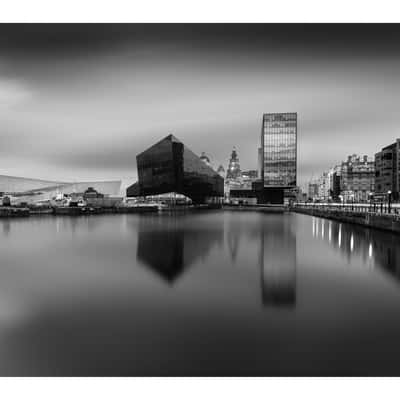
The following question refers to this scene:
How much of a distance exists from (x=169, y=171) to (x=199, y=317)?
38.0 meters

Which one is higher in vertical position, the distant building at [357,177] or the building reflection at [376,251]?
the distant building at [357,177]

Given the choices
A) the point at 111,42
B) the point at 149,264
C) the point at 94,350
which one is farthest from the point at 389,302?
the point at 111,42

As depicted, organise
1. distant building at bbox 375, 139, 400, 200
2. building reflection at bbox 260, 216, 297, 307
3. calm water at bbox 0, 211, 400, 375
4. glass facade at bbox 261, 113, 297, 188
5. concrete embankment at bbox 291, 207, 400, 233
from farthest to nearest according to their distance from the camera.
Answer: glass facade at bbox 261, 113, 297, 188
distant building at bbox 375, 139, 400, 200
concrete embankment at bbox 291, 207, 400, 233
building reflection at bbox 260, 216, 297, 307
calm water at bbox 0, 211, 400, 375

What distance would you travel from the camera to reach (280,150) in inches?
3007

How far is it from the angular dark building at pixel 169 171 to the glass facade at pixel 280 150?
2994 cm

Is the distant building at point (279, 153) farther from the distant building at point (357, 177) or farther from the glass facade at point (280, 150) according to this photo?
the distant building at point (357, 177)

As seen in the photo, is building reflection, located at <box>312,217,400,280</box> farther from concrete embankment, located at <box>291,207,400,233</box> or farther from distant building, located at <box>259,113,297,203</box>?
distant building, located at <box>259,113,297,203</box>

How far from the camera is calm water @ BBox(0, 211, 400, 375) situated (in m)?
3.06

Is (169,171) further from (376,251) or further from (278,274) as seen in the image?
(278,274)

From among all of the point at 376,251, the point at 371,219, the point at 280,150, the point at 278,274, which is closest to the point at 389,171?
the point at 280,150

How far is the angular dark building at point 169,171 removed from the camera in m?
41.1

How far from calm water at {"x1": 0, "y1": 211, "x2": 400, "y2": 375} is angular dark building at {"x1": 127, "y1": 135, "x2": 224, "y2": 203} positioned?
34358 millimetres

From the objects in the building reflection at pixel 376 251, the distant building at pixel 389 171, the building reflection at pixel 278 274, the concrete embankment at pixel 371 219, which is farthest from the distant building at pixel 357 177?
the building reflection at pixel 278 274

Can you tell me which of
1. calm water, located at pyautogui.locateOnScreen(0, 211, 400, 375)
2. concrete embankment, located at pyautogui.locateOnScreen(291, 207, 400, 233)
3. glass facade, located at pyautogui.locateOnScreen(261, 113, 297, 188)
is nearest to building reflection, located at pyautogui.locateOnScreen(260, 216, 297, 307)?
calm water, located at pyautogui.locateOnScreen(0, 211, 400, 375)
